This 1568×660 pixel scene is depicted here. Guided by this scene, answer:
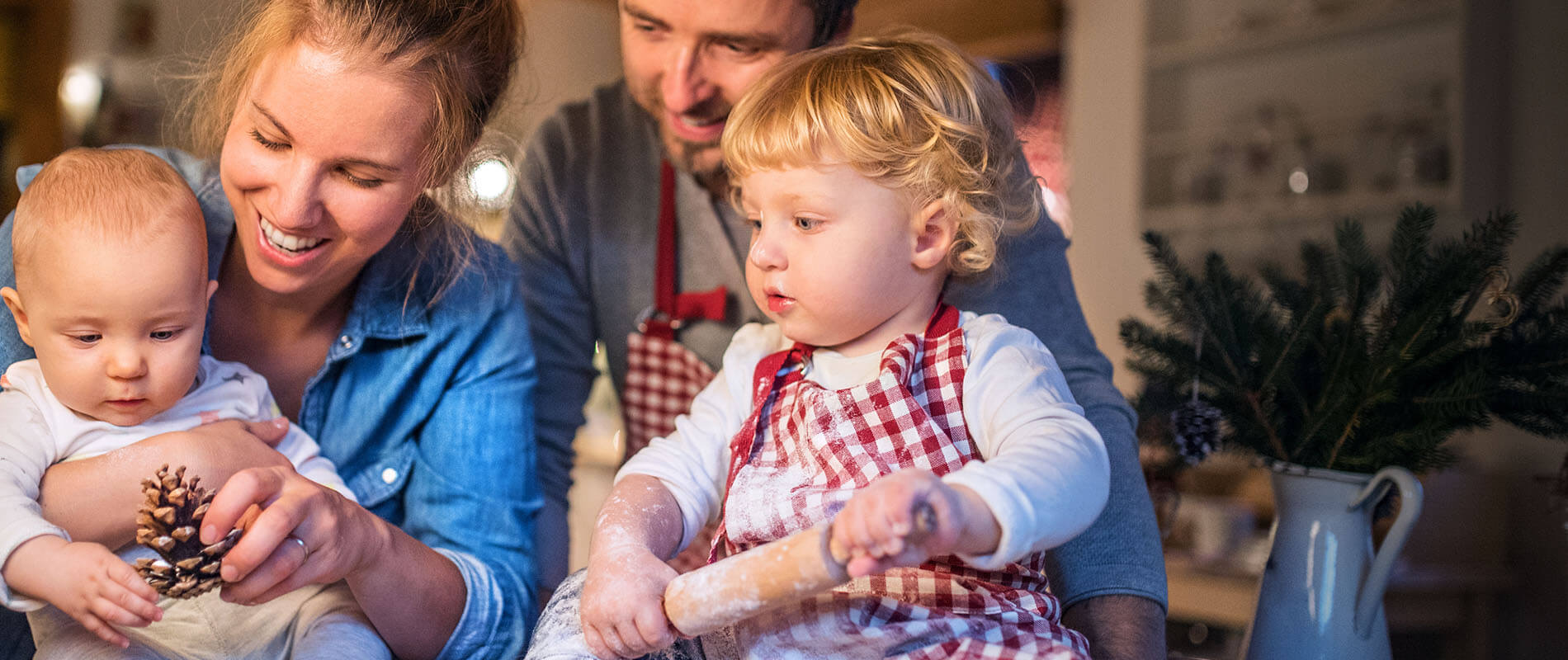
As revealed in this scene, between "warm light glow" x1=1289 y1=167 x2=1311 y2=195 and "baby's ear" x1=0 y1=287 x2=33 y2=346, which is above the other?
"baby's ear" x1=0 y1=287 x2=33 y2=346

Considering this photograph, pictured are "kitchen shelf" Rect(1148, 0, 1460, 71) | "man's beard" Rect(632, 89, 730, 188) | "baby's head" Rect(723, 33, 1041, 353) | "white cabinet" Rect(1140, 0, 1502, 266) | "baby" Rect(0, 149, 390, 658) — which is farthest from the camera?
"kitchen shelf" Rect(1148, 0, 1460, 71)

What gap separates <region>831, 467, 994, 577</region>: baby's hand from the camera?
0.60 meters

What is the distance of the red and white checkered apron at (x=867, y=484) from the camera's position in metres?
0.76

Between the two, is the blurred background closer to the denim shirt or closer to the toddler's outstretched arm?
the denim shirt

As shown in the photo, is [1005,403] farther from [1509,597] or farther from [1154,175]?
[1154,175]

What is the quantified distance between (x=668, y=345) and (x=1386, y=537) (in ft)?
2.77

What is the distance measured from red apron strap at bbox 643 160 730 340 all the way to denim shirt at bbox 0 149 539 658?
34cm

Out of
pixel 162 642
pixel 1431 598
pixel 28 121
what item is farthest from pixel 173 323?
pixel 28 121

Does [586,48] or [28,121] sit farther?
[28,121]

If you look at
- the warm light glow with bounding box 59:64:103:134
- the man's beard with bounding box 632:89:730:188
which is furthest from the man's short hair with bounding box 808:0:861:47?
the warm light glow with bounding box 59:64:103:134

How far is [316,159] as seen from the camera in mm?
859

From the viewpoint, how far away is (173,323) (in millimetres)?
785

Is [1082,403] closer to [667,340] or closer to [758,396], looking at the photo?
[758,396]

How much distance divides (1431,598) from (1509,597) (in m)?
0.28
